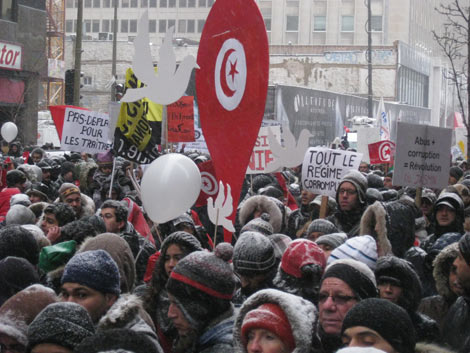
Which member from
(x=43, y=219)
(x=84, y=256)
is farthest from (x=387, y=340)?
(x=43, y=219)

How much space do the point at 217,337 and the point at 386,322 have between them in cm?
83

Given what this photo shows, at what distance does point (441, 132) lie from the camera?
28.3ft

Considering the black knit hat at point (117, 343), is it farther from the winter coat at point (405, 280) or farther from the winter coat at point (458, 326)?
the winter coat at point (458, 326)

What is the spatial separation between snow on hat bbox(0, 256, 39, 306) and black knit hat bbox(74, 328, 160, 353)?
1.55m

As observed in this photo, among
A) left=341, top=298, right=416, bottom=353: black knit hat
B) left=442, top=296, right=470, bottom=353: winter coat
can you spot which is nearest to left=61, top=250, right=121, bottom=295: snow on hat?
left=341, top=298, right=416, bottom=353: black knit hat

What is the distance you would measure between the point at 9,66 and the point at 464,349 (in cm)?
3006

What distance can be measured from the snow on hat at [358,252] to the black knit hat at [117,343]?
181cm

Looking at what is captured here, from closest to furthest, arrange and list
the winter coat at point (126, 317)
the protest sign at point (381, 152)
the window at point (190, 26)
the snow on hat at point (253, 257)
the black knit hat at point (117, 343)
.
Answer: the black knit hat at point (117, 343), the winter coat at point (126, 317), the snow on hat at point (253, 257), the protest sign at point (381, 152), the window at point (190, 26)

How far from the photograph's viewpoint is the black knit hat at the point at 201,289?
381 centimetres

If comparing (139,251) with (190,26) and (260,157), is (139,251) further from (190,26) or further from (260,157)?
(190,26)

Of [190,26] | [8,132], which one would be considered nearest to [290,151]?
[8,132]

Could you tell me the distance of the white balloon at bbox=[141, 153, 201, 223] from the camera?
563 cm

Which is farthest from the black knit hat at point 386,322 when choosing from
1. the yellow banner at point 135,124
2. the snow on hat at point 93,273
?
the yellow banner at point 135,124

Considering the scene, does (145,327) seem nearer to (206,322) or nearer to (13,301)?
(206,322)
